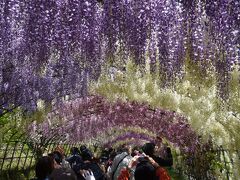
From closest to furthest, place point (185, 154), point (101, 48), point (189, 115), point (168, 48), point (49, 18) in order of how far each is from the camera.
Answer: point (49, 18) → point (168, 48) → point (101, 48) → point (189, 115) → point (185, 154)

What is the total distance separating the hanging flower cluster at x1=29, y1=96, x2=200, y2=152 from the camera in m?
18.3

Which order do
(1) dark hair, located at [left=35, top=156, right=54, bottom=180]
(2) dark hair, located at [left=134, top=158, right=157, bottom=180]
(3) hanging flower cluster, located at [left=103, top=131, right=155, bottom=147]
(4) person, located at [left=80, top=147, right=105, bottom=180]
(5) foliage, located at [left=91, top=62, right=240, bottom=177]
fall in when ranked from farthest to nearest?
(3) hanging flower cluster, located at [left=103, top=131, right=155, bottom=147] < (5) foliage, located at [left=91, top=62, right=240, bottom=177] < (4) person, located at [left=80, top=147, right=105, bottom=180] < (2) dark hair, located at [left=134, top=158, right=157, bottom=180] < (1) dark hair, located at [left=35, top=156, right=54, bottom=180]

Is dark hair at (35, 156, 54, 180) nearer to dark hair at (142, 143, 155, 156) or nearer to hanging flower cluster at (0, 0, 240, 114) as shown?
dark hair at (142, 143, 155, 156)

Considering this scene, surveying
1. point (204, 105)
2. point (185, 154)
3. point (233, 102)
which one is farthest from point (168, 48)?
point (185, 154)

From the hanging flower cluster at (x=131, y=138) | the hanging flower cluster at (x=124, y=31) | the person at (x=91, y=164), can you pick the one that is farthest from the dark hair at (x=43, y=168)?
the hanging flower cluster at (x=131, y=138)

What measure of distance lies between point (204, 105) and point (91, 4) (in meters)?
7.07

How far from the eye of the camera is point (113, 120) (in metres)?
24.2

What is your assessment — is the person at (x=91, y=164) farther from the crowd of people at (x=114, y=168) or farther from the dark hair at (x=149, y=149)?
the dark hair at (x=149, y=149)

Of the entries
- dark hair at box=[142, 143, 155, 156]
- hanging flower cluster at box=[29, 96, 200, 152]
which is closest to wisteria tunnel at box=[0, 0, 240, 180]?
dark hair at box=[142, 143, 155, 156]

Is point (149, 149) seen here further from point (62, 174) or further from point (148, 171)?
point (62, 174)

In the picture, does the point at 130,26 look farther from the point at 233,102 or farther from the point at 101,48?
the point at 233,102

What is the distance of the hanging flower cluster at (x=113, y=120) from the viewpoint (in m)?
18.3

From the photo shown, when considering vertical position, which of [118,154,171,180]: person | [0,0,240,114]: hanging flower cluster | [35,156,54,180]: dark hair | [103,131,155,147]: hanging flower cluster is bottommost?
[103,131,155,147]: hanging flower cluster

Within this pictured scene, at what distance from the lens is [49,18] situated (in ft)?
22.8
